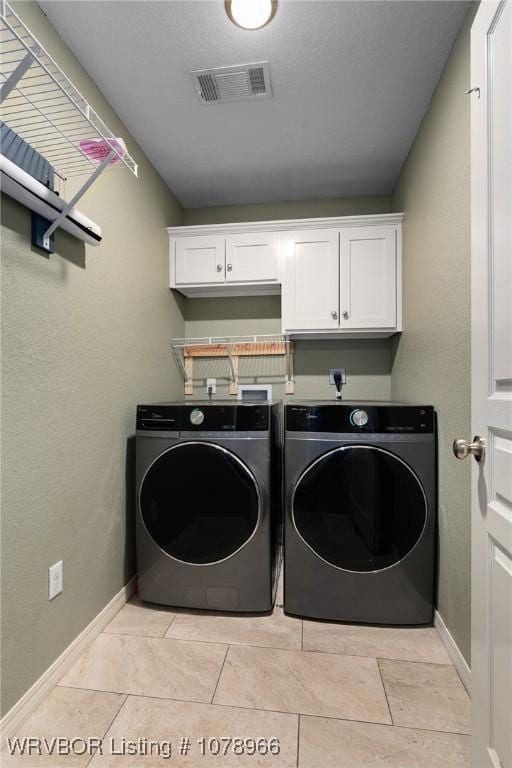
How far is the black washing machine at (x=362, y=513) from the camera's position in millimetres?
1617

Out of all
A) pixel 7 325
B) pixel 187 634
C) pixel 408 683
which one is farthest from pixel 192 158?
pixel 408 683

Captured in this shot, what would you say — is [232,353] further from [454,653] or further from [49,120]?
[454,653]

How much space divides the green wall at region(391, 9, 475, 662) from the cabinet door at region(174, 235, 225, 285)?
3.98ft

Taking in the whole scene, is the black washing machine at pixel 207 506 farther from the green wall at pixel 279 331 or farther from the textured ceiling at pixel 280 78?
the textured ceiling at pixel 280 78

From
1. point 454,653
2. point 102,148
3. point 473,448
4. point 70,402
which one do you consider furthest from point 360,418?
point 102,148

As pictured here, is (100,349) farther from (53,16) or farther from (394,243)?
(394,243)

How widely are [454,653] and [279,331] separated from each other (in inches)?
81.2

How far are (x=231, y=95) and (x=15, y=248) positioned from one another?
1254mm

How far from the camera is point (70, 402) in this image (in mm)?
1448

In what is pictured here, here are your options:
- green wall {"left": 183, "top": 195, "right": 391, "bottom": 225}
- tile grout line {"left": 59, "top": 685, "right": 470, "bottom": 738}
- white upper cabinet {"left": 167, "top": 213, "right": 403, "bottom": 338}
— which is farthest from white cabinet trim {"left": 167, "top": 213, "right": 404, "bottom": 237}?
tile grout line {"left": 59, "top": 685, "right": 470, "bottom": 738}

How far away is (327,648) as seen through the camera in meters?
1.51

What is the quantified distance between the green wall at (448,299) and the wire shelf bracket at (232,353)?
0.95 meters

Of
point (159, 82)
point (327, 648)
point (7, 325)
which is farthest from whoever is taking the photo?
point (159, 82)

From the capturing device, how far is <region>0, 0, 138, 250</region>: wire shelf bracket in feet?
3.70
